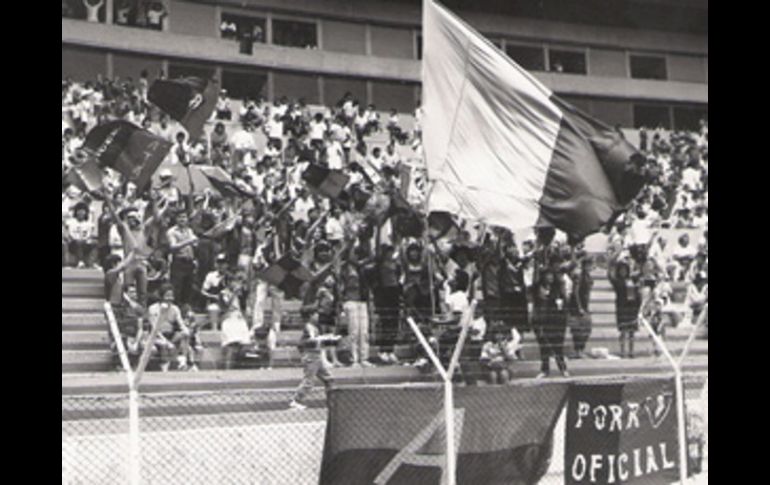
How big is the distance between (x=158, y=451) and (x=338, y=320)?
148 inches

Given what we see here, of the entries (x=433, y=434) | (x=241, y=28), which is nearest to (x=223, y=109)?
(x=241, y=28)

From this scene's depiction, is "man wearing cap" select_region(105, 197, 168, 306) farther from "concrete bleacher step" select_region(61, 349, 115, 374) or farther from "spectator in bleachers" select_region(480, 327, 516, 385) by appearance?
"spectator in bleachers" select_region(480, 327, 516, 385)

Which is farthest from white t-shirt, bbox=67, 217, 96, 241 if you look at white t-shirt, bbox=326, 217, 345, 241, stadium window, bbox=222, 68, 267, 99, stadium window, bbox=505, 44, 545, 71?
stadium window, bbox=505, 44, 545, 71

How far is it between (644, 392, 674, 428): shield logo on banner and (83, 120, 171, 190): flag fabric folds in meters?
5.30

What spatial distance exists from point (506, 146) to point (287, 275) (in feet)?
12.0

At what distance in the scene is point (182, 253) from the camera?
12117mm

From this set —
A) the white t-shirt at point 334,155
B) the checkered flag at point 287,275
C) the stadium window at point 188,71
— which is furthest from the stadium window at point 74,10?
the checkered flag at point 287,275

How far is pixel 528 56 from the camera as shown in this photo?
94.5 feet

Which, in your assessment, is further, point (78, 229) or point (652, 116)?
point (652, 116)

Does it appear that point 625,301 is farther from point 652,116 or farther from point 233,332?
point 652,116

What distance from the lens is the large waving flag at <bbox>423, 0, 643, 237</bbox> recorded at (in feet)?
29.7

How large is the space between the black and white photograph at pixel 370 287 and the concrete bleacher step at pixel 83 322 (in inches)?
0.9
